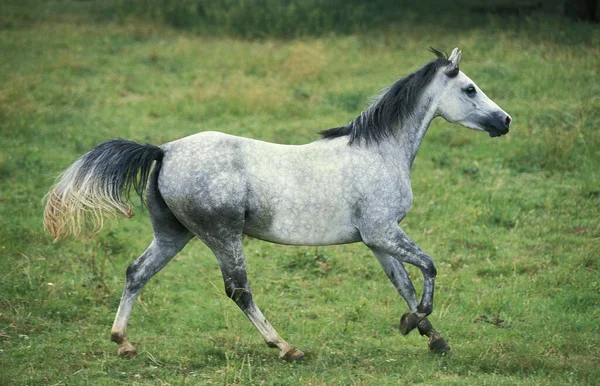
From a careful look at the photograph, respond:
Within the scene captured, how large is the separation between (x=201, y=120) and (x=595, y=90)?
6.25 meters

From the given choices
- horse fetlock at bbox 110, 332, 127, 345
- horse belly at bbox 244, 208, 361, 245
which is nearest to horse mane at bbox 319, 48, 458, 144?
horse belly at bbox 244, 208, 361, 245

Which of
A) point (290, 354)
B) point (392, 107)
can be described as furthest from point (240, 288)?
point (392, 107)

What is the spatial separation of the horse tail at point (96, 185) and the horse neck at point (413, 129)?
1.92m

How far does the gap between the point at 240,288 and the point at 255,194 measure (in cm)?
73

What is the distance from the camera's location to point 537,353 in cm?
621

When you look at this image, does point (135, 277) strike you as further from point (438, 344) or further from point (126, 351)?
point (438, 344)

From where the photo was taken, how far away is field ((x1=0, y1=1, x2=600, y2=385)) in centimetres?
624

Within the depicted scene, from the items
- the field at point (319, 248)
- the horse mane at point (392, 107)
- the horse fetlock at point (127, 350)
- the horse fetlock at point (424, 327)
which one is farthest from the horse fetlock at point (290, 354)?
the horse mane at point (392, 107)

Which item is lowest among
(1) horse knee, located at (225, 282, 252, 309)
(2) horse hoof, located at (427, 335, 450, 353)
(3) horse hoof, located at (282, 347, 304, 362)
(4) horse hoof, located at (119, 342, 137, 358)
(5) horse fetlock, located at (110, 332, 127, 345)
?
(4) horse hoof, located at (119, 342, 137, 358)

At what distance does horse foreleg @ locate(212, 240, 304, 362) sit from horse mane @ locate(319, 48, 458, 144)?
4.10 ft

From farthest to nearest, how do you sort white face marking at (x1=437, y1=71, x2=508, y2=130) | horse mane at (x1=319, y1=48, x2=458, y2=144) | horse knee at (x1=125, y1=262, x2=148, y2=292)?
white face marking at (x1=437, y1=71, x2=508, y2=130) < horse mane at (x1=319, y1=48, x2=458, y2=144) < horse knee at (x1=125, y1=262, x2=148, y2=292)

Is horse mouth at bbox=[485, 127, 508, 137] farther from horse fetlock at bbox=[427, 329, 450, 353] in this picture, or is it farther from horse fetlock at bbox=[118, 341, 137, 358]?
horse fetlock at bbox=[118, 341, 137, 358]

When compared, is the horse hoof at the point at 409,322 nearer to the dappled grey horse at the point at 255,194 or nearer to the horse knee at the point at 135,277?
the dappled grey horse at the point at 255,194

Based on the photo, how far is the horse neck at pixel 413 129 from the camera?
21.4 feet
